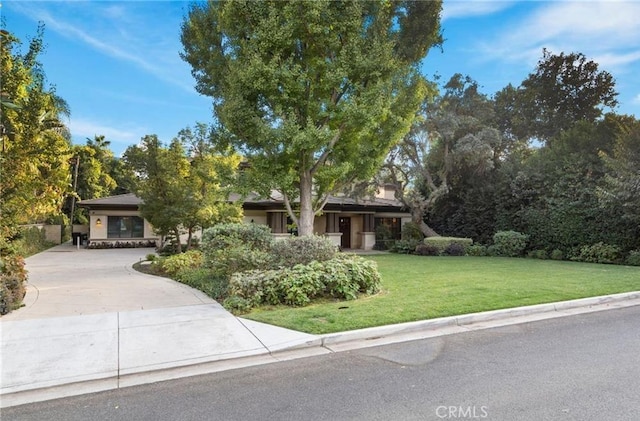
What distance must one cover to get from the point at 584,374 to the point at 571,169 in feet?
55.7

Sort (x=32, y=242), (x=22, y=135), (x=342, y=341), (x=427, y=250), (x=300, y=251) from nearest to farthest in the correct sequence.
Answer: (x=342, y=341)
(x=22, y=135)
(x=300, y=251)
(x=427, y=250)
(x=32, y=242)

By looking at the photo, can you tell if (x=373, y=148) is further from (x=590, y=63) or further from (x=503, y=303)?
(x=590, y=63)

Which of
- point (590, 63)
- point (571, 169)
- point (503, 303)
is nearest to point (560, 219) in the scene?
point (571, 169)

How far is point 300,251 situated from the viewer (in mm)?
8867

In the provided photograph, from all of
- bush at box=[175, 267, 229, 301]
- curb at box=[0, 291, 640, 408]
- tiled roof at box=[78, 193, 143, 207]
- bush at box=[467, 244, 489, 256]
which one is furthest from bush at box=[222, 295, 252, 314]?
tiled roof at box=[78, 193, 143, 207]

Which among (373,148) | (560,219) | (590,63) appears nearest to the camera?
(373,148)

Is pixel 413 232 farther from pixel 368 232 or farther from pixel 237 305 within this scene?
pixel 237 305

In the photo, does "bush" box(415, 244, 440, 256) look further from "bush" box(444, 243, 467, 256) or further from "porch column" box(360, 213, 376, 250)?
"porch column" box(360, 213, 376, 250)

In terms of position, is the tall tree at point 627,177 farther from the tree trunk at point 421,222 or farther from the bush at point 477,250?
the tree trunk at point 421,222

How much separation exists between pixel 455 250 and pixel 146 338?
17.3 m

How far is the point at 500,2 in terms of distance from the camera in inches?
415

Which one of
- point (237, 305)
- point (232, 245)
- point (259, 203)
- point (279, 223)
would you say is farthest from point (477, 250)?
point (237, 305)

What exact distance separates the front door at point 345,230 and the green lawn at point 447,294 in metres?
13.9

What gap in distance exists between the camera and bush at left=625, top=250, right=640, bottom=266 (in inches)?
568
